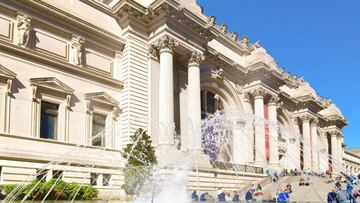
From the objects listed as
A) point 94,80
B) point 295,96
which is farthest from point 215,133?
point 295,96

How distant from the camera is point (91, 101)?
25.7 m

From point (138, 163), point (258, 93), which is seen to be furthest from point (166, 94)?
point (258, 93)

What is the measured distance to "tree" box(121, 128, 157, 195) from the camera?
828 inches

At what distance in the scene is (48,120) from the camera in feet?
76.7

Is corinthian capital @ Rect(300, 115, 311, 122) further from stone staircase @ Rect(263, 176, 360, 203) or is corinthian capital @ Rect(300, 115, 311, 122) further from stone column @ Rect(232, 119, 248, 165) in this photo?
stone staircase @ Rect(263, 176, 360, 203)

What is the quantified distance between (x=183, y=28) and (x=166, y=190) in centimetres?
1670

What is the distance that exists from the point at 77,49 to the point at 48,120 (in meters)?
5.16

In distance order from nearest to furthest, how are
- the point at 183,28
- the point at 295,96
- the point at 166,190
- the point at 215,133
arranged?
the point at 166,190
the point at 183,28
the point at 215,133
the point at 295,96

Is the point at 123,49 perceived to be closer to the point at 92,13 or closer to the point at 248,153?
the point at 92,13

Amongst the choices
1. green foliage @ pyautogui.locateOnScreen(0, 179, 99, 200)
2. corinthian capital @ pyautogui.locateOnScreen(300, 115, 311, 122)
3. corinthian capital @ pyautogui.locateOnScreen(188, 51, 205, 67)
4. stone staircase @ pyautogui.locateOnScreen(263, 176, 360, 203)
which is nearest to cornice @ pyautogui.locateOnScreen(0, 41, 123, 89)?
corinthian capital @ pyautogui.locateOnScreen(188, 51, 205, 67)

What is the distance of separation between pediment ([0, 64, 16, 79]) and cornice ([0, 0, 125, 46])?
4347 millimetres

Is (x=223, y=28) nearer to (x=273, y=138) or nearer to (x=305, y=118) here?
(x=273, y=138)

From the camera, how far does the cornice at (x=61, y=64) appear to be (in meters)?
21.7

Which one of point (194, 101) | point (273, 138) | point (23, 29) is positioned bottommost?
point (273, 138)
